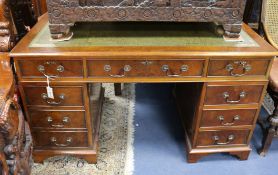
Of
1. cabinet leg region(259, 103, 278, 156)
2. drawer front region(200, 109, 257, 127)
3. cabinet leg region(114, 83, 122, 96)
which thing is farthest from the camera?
cabinet leg region(114, 83, 122, 96)

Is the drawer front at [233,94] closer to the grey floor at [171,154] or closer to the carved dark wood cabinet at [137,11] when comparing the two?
the carved dark wood cabinet at [137,11]

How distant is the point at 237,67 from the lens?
4.25ft

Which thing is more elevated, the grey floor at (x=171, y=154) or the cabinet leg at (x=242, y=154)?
the cabinet leg at (x=242, y=154)

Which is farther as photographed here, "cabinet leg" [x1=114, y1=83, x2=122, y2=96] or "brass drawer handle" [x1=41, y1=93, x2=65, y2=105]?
"cabinet leg" [x1=114, y1=83, x2=122, y2=96]

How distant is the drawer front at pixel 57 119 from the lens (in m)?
1.41

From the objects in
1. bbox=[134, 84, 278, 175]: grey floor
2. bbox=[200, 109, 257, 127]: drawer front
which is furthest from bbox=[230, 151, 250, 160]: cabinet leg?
bbox=[200, 109, 257, 127]: drawer front

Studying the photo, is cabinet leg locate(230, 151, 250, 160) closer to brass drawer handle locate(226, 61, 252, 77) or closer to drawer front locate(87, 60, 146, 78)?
brass drawer handle locate(226, 61, 252, 77)

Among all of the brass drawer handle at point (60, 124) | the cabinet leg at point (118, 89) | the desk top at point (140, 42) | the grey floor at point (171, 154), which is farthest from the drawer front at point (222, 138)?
the cabinet leg at point (118, 89)

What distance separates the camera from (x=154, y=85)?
7.79ft

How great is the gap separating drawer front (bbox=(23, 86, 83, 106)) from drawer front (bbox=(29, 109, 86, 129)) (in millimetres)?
56

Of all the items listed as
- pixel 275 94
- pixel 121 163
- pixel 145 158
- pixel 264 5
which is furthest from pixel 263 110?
pixel 121 163

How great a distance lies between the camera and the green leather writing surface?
1.31 metres

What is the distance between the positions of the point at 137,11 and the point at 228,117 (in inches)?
28.9

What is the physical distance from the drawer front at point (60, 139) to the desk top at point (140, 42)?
0.48m
